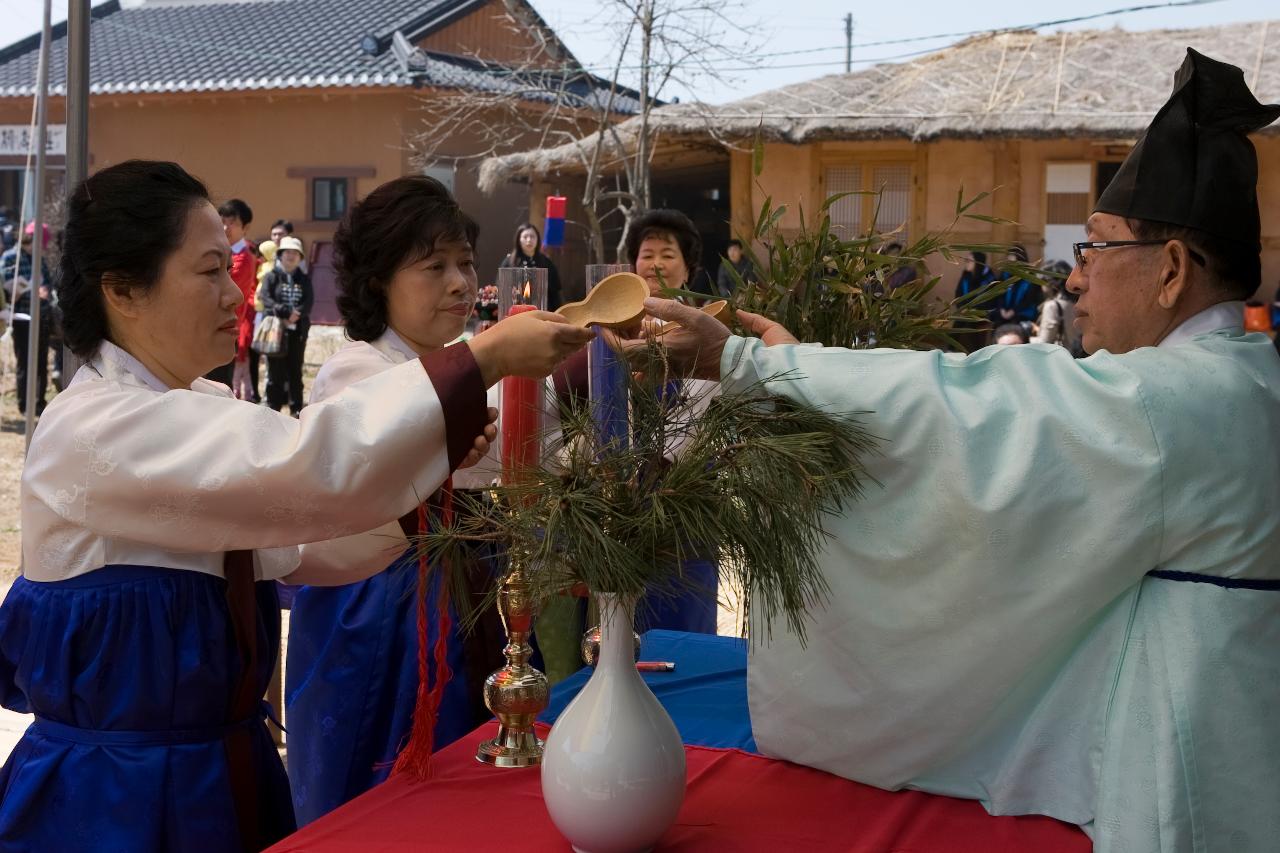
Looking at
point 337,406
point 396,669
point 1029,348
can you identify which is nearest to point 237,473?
point 337,406

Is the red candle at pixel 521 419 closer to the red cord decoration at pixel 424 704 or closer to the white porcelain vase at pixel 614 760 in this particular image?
the red cord decoration at pixel 424 704

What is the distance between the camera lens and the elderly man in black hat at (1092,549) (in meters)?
1.43

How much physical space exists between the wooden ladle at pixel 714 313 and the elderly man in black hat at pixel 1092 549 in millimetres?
16

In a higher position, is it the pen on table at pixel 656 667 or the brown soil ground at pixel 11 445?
the pen on table at pixel 656 667

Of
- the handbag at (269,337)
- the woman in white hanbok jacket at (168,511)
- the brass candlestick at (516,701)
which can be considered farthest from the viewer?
the handbag at (269,337)

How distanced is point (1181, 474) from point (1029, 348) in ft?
0.81

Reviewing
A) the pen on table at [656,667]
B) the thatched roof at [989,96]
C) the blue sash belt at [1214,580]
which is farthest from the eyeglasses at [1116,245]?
the thatched roof at [989,96]

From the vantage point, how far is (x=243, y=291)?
204 inches

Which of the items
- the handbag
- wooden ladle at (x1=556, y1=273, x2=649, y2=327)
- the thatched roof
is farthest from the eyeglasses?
the thatched roof

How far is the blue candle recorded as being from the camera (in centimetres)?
142

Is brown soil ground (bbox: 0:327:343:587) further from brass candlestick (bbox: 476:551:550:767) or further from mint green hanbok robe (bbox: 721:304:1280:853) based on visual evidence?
mint green hanbok robe (bbox: 721:304:1280:853)

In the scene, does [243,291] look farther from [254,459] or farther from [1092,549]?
[1092,549]

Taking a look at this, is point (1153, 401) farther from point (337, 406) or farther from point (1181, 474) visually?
point (337, 406)

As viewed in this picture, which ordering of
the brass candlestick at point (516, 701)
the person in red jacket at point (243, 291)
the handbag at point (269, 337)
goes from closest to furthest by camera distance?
the brass candlestick at point (516, 701) < the person in red jacket at point (243, 291) < the handbag at point (269, 337)
